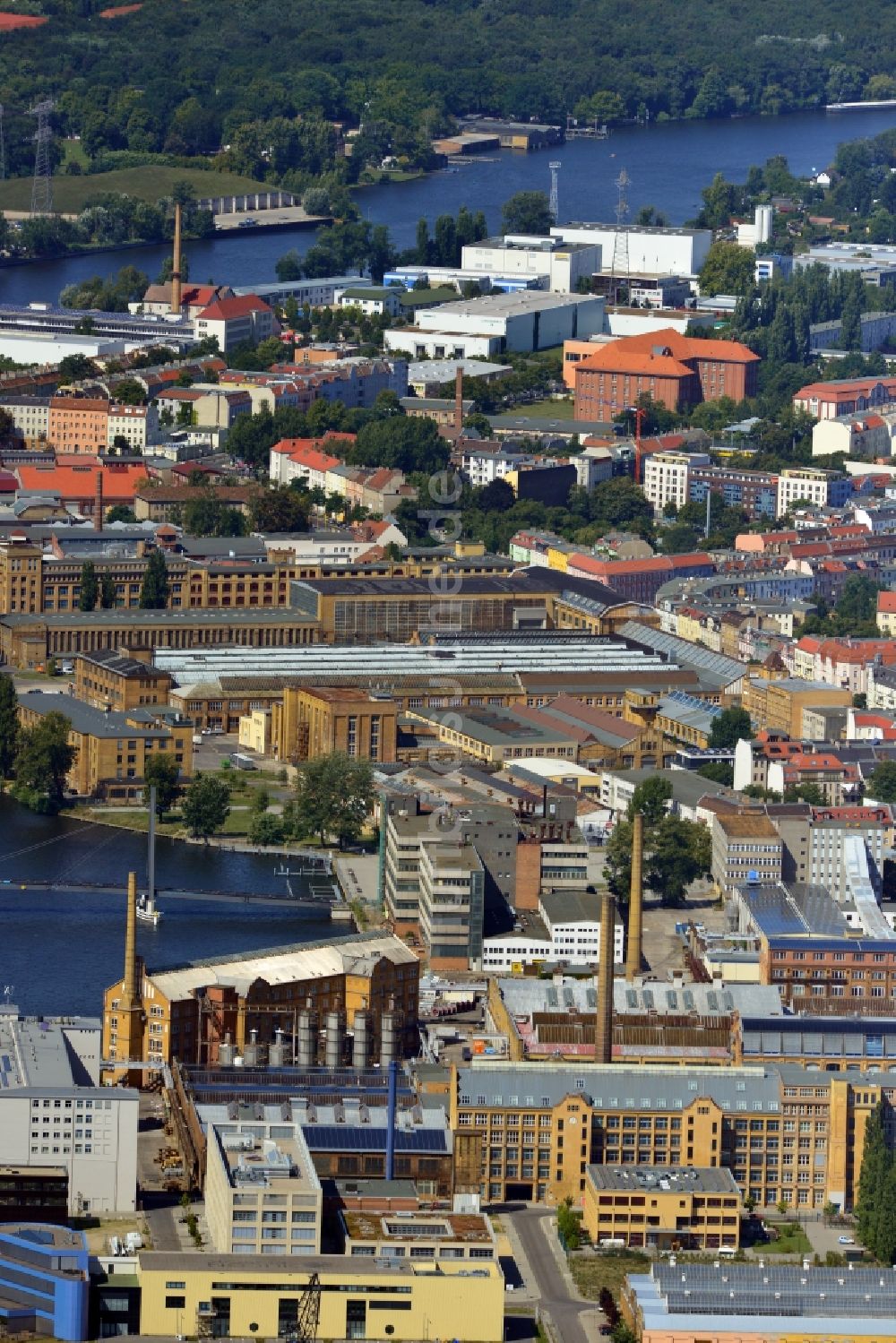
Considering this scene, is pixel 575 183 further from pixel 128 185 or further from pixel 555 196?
pixel 128 185

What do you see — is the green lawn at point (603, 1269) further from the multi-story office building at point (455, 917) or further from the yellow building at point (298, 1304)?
the multi-story office building at point (455, 917)

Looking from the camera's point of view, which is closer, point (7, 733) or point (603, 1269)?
point (603, 1269)

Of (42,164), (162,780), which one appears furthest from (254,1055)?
(42,164)

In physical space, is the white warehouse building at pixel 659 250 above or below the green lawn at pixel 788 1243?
above

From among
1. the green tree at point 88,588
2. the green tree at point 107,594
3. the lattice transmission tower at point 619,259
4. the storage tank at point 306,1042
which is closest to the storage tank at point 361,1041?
the storage tank at point 306,1042

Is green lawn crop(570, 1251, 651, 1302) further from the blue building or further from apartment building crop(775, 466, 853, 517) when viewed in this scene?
apartment building crop(775, 466, 853, 517)

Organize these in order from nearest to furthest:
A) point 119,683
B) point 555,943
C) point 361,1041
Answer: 1. point 361,1041
2. point 555,943
3. point 119,683
